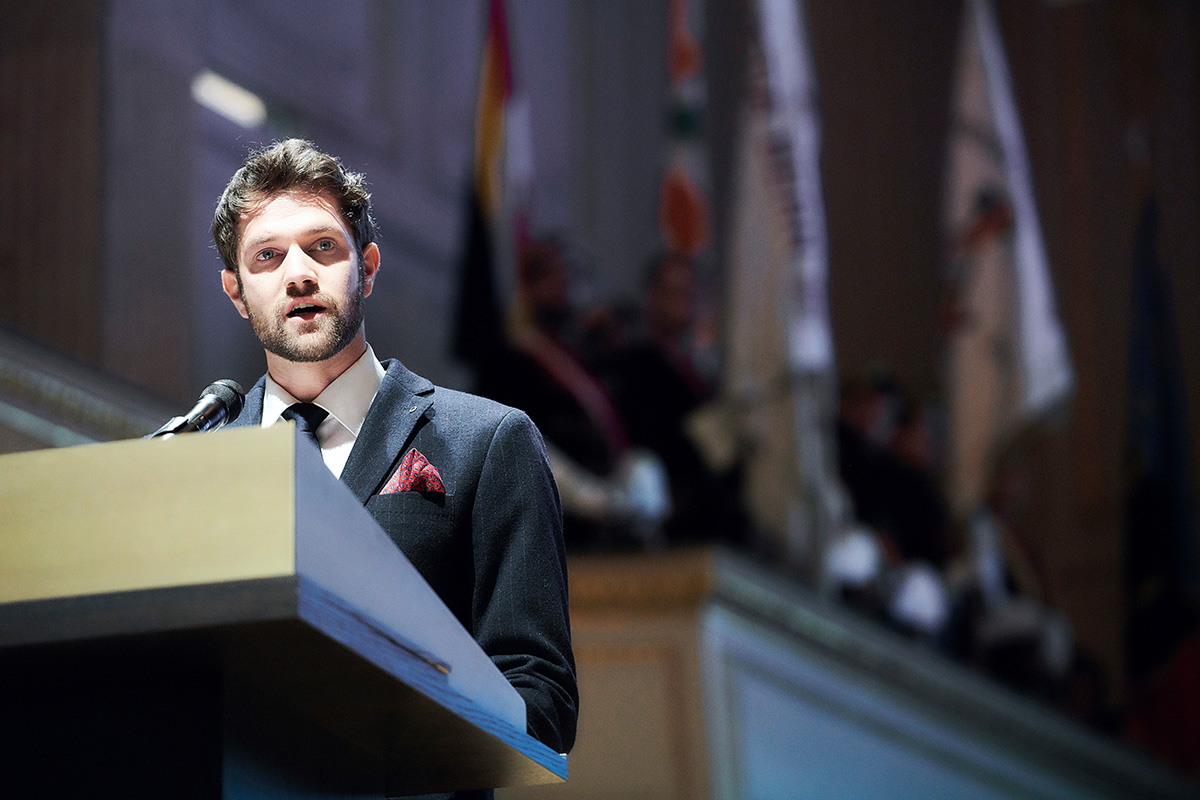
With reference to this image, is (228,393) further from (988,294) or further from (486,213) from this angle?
(988,294)

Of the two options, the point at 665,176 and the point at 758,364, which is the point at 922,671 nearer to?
the point at 758,364

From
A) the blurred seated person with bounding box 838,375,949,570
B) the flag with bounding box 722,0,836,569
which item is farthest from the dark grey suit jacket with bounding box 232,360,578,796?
the blurred seated person with bounding box 838,375,949,570

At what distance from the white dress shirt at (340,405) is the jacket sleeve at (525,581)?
0.12 meters

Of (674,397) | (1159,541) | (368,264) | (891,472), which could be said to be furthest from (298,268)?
(1159,541)

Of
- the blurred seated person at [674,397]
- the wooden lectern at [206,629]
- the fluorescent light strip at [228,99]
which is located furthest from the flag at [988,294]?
the wooden lectern at [206,629]

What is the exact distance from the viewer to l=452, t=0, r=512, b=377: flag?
5652mm

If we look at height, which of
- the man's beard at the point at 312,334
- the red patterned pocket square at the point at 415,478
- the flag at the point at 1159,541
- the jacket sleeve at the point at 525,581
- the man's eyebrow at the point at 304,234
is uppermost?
the man's eyebrow at the point at 304,234

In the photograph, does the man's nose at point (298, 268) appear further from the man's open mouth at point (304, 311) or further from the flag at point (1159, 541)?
the flag at point (1159, 541)

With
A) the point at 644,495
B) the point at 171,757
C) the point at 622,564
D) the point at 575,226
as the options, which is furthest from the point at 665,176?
the point at 171,757

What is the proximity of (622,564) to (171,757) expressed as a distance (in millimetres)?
4040

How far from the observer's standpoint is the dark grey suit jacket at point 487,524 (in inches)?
48.6

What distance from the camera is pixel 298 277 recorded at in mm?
1269

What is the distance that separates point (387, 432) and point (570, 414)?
14.5 feet

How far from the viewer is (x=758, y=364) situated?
638 cm
